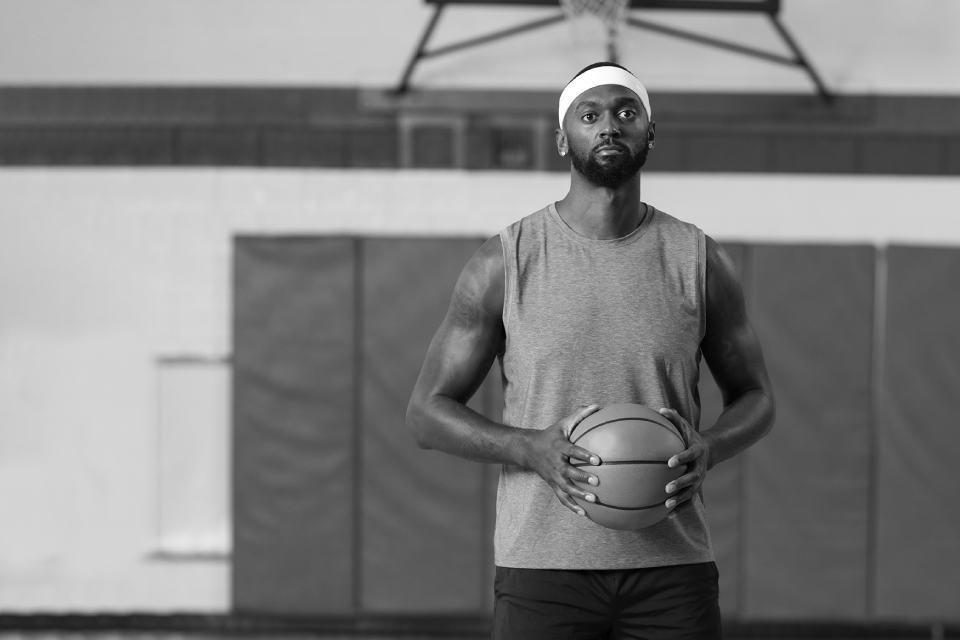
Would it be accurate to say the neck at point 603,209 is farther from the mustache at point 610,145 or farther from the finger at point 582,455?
the finger at point 582,455

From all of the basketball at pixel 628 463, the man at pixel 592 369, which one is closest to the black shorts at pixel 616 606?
the man at pixel 592 369

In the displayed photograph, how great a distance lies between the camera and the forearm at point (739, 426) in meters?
1.99

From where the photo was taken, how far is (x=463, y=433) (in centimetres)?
204

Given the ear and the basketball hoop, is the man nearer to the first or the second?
the ear

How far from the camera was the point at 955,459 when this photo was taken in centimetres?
530

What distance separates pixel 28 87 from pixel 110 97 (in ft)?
1.52

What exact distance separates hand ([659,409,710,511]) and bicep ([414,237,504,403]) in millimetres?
412

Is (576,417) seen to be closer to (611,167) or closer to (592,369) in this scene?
(592,369)

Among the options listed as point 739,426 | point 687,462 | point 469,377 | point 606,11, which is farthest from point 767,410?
point 606,11

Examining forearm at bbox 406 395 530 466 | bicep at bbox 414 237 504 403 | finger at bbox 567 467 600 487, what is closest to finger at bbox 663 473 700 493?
finger at bbox 567 467 600 487

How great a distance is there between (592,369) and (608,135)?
46cm

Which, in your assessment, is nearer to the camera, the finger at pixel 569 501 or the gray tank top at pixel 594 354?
the finger at pixel 569 501

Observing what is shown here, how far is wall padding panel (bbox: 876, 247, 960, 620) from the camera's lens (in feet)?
17.3

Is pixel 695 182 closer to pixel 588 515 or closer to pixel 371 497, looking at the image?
pixel 371 497
